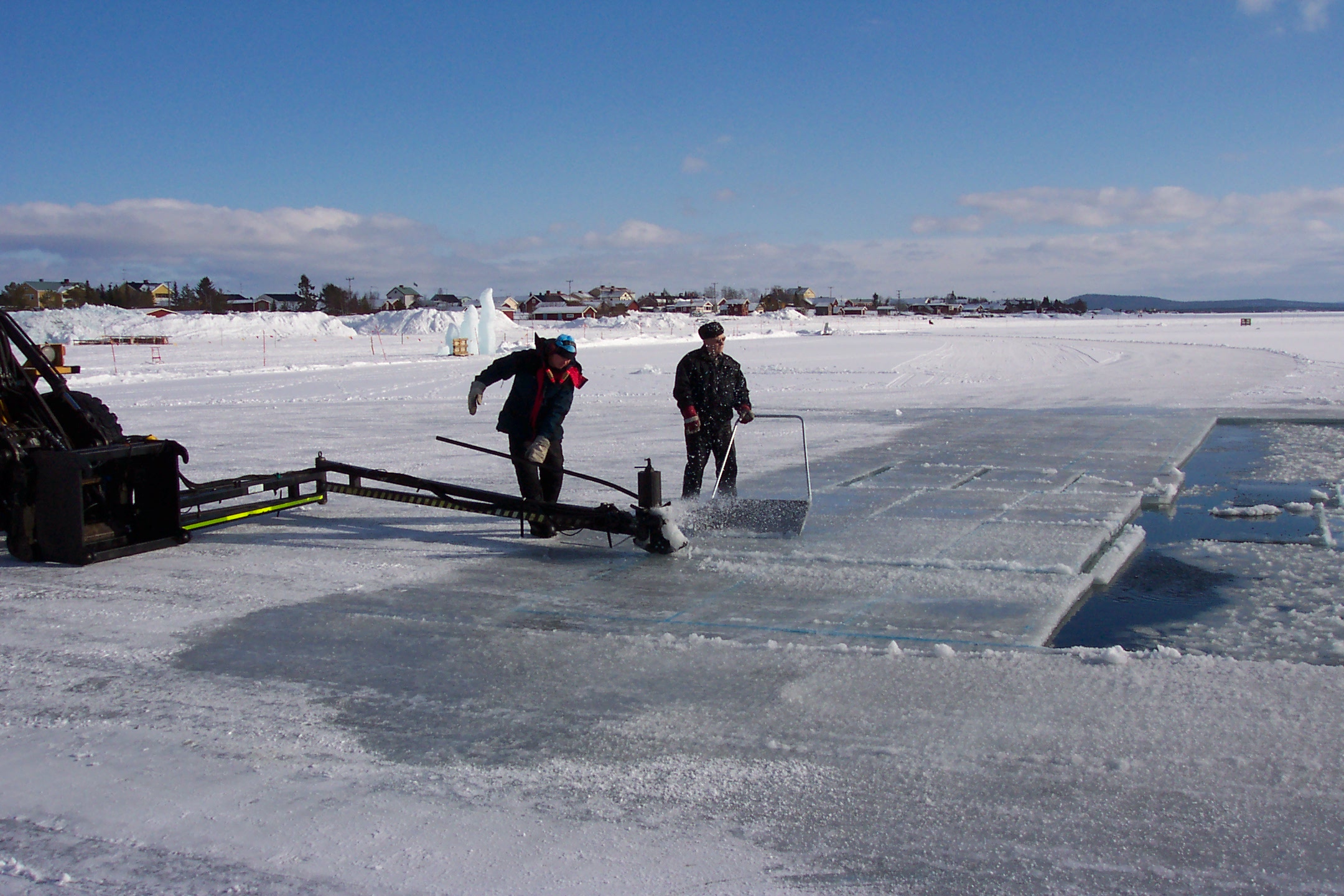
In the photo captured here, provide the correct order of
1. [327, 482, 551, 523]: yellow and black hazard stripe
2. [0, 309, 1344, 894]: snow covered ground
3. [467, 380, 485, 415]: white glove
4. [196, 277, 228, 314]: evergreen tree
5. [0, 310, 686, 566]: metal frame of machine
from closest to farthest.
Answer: [0, 309, 1344, 894]: snow covered ground
[0, 310, 686, 566]: metal frame of machine
[327, 482, 551, 523]: yellow and black hazard stripe
[467, 380, 485, 415]: white glove
[196, 277, 228, 314]: evergreen tree

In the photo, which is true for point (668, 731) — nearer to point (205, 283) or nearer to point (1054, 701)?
point (1054, 701)

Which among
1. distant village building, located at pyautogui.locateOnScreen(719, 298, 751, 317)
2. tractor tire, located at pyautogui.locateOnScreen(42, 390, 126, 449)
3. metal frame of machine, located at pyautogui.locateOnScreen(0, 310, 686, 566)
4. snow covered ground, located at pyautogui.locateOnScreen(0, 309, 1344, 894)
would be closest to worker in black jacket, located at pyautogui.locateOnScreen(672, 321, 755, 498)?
snow covered ground, located at pyautogui.locateOnScreen(0, 309, 1344, 894)

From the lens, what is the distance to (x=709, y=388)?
788 centimetres

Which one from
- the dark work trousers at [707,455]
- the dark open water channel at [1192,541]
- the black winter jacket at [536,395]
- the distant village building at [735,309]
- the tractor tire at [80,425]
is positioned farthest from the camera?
the distant village building at [735,309]

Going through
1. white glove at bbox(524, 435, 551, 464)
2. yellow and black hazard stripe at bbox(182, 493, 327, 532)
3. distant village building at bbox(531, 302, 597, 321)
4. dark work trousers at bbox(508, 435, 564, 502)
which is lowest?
yellow and black hazard stripe at bbox(182, 493, 327, 532)

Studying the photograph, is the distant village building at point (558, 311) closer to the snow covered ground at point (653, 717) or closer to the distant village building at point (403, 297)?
the distant village building at point (403, 297)

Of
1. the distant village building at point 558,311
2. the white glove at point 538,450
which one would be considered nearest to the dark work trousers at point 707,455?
the white glove at point 538,450

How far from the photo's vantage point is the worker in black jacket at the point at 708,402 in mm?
7777

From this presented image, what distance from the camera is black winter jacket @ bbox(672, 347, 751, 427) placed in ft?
25.6

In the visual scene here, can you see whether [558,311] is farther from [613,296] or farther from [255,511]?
[255,511]

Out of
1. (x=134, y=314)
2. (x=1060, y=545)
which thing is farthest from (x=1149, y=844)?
(x=134, y=314)

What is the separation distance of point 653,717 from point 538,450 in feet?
10.9

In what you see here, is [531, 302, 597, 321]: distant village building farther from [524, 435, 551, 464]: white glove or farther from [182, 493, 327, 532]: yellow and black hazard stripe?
[524, 435, 551, 464]: white glove

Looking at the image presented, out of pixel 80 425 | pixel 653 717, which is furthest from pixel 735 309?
pixel 653 717
